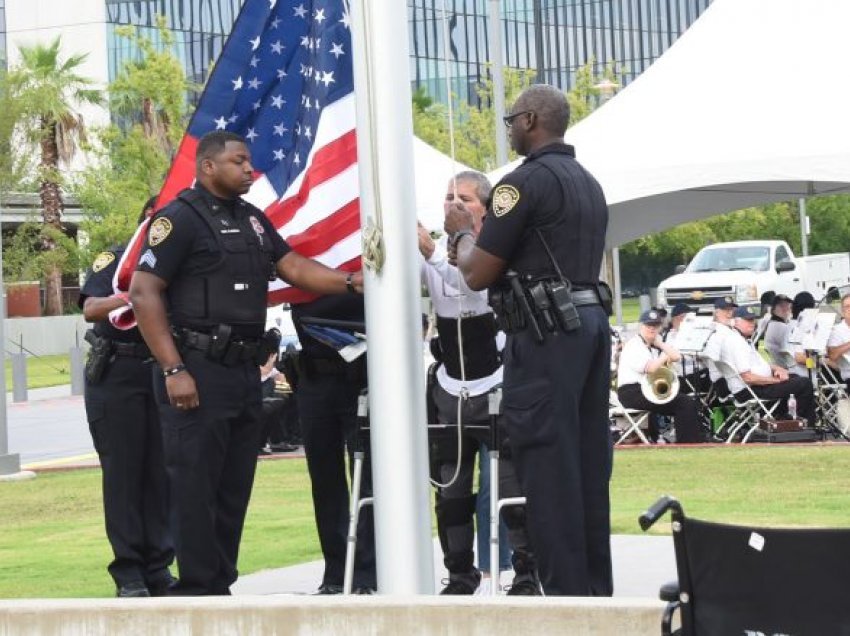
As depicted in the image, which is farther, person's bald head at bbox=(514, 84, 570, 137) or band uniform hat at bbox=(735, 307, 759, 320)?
band uniform hat at bbox=(735, 307, 759, 320)

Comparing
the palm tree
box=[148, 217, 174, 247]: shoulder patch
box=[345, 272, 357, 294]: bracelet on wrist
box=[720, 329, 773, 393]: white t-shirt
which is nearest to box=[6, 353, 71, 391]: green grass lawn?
the palm tree

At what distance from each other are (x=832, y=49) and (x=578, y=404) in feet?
31.9

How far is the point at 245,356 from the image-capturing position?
748 centimetres

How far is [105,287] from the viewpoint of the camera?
8.39 meters

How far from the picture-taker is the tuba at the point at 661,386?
16.8 metres

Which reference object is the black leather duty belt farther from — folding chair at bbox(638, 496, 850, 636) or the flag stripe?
folding chair at bbox(638, 496, 850, 636)

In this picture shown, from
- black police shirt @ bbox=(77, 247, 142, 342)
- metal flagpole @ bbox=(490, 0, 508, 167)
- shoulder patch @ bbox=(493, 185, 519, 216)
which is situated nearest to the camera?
shoulder patch @ bbox=(493, 185, 519, 216)

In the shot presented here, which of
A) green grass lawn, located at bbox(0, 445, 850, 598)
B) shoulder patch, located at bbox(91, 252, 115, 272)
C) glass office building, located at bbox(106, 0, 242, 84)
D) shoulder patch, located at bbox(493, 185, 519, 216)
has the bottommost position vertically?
green grass lawn, located at bbox(0, 445, 850, 598)

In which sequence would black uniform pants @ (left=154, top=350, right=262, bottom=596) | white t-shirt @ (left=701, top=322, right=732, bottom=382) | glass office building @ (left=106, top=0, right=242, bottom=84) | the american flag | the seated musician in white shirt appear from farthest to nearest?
glass office building @ (left=106, top=0, right=242, bottom=84)
the seated musician in white shirt
white t-shirt @ (left=701, top=322, right=732, bottom=382)
the american flag
black uniform pants @ (left=154, top=350, right=262, bottom=596)

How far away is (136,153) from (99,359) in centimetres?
3909

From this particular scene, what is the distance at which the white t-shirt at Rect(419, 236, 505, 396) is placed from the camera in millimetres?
7680

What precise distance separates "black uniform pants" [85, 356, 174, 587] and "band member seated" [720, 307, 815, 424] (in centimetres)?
935

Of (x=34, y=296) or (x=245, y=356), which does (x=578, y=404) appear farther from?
(x=34, y=296)

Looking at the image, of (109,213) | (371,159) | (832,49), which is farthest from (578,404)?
(109,213)
